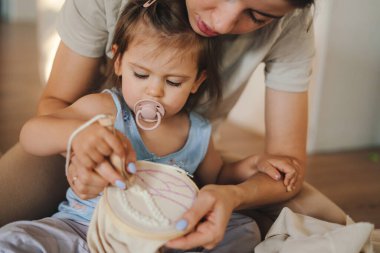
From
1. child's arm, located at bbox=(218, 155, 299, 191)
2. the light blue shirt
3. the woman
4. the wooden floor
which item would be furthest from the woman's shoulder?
the wooden floor

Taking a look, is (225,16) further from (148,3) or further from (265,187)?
(265,187)

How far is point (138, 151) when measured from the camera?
98 centimetres

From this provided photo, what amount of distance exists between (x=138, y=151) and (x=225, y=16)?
0.32m

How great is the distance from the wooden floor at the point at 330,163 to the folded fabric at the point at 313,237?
0.63 m

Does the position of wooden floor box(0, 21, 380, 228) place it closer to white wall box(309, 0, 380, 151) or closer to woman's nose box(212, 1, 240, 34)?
white wall box(309, 0, 380, 151)

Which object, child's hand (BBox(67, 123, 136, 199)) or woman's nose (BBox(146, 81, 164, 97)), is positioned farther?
woman's nose (BBox(146, 81, 164, 97))

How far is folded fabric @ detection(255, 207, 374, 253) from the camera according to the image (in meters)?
0.85

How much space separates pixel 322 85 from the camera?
2035 millimetres

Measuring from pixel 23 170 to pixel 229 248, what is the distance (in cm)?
44

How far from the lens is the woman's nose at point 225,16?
806 millimetres

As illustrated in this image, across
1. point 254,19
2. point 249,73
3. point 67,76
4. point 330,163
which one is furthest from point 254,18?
point 330,163

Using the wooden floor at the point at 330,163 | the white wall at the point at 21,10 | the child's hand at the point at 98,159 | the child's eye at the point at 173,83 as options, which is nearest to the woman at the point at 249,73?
the child's eye at the point at 173,83

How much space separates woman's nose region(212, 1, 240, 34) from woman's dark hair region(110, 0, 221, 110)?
0.11 metres

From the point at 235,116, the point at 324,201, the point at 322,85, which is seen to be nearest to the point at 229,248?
the point at 324,201
